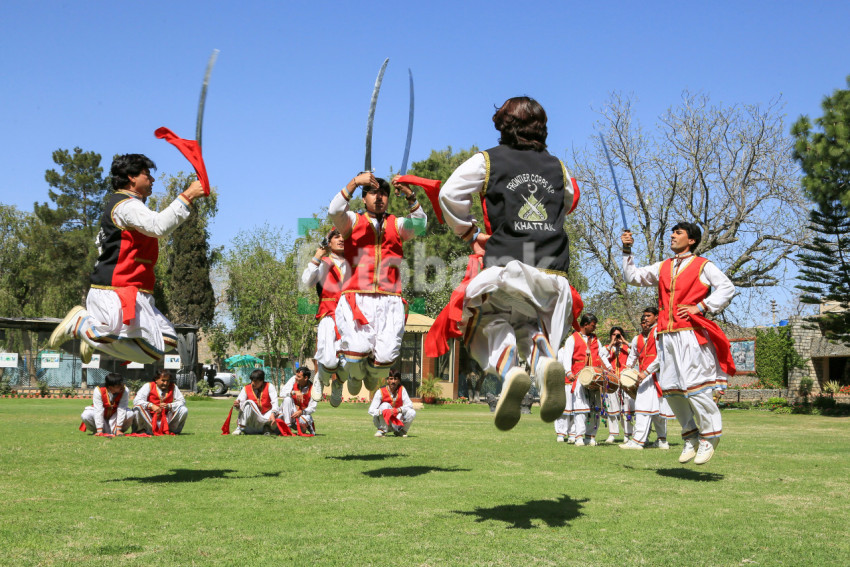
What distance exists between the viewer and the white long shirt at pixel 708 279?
8.61 m

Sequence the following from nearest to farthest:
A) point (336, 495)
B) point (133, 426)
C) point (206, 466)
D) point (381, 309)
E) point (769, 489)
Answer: point (336, 495)
point (769, 489)
point (381, 309)
point (206, 466)
point (133, 426)

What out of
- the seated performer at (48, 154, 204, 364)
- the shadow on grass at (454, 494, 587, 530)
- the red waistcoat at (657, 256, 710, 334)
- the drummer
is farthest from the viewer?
the drummer

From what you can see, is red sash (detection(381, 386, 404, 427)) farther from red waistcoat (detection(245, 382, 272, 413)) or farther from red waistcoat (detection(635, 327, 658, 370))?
red waistcoat (detection(635, 327, 658, 370))

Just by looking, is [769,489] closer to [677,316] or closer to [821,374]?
[677,316]

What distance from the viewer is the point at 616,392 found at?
49.8 ft

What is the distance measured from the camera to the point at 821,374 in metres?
43.2

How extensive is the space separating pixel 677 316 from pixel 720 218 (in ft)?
89.6

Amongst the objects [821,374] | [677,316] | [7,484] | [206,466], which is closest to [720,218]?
[821,374]

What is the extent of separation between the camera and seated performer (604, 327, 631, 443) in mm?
14828

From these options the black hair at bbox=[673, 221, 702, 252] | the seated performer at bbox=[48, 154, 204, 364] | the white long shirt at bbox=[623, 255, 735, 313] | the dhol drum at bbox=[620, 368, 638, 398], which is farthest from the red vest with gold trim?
the dhol drum at bbox=[620, 368, 638, 398]

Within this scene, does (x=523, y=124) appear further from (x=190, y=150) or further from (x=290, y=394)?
(x=290, y=394)

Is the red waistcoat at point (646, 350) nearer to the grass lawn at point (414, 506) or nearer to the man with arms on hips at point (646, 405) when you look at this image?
the man with arms on hips at point (646, 405)

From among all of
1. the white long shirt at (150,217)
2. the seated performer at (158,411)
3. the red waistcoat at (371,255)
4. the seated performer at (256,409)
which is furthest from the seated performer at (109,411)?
Result: the white long shirt at (150,217)

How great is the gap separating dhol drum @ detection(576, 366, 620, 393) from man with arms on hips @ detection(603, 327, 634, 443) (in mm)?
938
